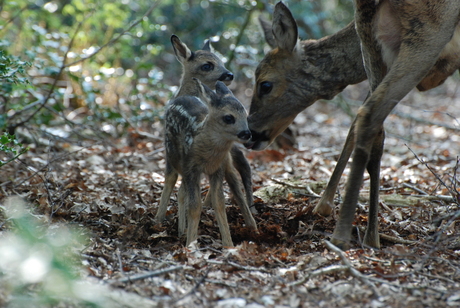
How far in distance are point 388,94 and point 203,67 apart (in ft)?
10.2

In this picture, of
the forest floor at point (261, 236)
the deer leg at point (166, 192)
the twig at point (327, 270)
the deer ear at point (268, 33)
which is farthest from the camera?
Result: the deer ear at point (268, 33)

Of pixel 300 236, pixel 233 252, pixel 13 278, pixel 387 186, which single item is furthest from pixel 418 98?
pixel 13 278

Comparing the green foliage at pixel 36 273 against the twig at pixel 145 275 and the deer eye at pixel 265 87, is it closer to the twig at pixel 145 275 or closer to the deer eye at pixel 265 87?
the twig at pixel 145 275

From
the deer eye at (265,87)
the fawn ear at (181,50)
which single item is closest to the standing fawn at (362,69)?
the deer eye at (265,87)

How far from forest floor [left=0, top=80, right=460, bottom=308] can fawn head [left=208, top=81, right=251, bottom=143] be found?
105 cm

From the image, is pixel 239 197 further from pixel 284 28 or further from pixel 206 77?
pixel 284 28

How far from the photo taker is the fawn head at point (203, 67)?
6.87 metres

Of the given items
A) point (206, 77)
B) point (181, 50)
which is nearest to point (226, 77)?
point (206, 77)

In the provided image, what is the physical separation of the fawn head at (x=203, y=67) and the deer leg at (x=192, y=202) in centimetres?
199

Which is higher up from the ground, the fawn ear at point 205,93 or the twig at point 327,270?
the fawn ear at point 205,93

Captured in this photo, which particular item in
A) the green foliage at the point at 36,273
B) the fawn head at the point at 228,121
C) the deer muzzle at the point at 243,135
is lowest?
the green foliage at the point at 36,273

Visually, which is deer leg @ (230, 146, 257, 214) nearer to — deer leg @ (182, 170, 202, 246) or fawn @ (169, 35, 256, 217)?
deer leg @ (182, 170, 202, 246)

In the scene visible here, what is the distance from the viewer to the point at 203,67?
6.94 m

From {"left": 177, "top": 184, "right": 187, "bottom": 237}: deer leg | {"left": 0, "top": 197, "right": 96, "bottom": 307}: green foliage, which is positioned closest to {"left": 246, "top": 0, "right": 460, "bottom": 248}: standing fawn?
{"left": 177, "top": 184, "right": 187, "bottom": 237}: deer leg
